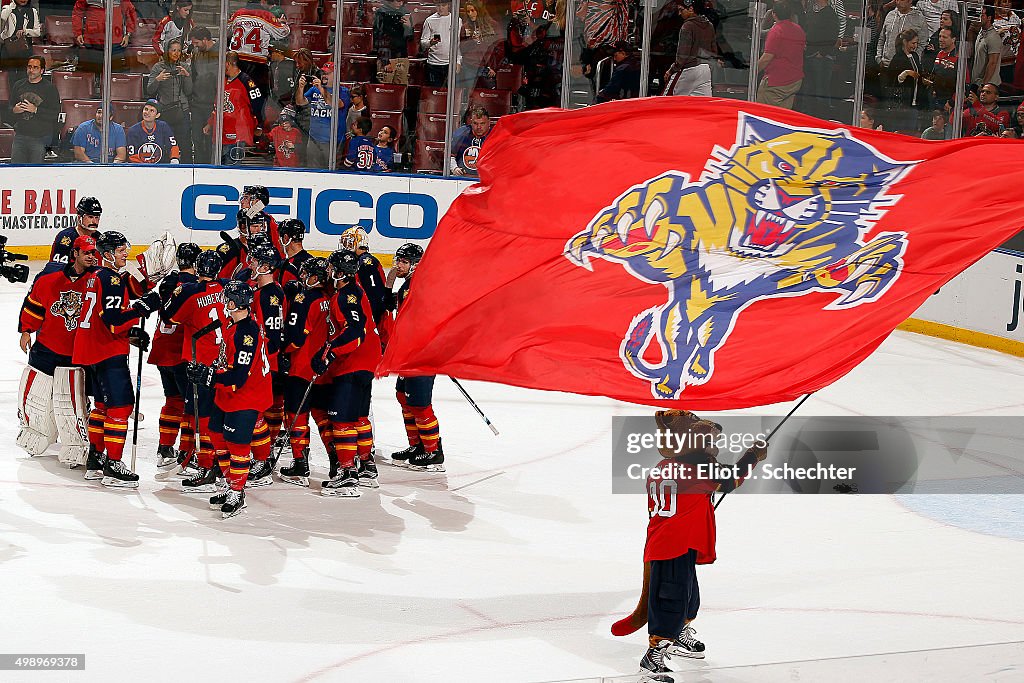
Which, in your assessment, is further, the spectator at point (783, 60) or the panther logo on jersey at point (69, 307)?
the spectator at point (783, 60)

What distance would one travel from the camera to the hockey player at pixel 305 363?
344 inches

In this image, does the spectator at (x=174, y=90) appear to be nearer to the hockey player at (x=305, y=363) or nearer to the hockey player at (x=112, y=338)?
the hockey player at (x=112, y=338)

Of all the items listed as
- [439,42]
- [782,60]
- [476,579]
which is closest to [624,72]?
[782,60]

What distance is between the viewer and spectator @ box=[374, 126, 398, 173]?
1684 centimetres

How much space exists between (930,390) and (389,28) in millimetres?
7773

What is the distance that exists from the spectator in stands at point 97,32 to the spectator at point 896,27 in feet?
27.4

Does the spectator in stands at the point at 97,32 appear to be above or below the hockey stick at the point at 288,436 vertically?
above

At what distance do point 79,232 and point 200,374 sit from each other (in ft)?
6.42

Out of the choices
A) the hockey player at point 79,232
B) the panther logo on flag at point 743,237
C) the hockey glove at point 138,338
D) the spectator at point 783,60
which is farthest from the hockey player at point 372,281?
the spectator at point 783,60

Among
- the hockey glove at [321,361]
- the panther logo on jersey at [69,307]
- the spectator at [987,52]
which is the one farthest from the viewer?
the spectator at [987,52]

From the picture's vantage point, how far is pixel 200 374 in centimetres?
824

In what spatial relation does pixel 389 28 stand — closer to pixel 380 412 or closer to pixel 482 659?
pixel 380 412

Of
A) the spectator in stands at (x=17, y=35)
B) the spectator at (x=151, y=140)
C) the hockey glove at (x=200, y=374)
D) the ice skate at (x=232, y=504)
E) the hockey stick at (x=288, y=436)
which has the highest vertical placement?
the spectator in stands at (x=17, y=35)

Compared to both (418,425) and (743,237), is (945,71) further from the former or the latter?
(743,237)
